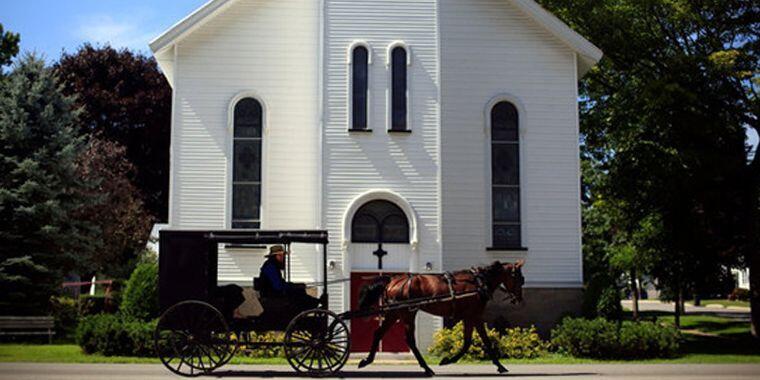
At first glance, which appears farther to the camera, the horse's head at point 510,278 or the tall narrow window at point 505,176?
the tall narrow window at point 505,176

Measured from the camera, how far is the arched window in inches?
906

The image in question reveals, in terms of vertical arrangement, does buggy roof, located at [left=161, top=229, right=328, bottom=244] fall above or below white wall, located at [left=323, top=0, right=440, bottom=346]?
below

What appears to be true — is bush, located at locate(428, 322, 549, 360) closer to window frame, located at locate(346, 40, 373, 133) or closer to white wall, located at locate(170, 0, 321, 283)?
white wall, located at locate(170, 0, 321, 283)

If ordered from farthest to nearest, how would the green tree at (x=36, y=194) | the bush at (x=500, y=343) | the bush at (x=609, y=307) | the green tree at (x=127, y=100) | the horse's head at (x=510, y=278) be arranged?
1. the green tree at (x=127, y=100)
2. the green tree at (x=36, y=194)
3. the bush at (x=609, y=307)
4. the bush at (x=500, y=343)
5. the horse's head at (x=510, y=278)

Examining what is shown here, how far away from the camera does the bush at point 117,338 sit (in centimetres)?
2048

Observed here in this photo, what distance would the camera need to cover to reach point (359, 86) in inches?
923

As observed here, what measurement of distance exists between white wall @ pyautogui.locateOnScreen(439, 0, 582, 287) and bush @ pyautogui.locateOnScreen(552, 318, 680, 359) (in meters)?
2.75

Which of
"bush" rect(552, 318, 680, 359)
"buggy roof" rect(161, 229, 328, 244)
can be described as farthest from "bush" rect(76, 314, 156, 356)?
"bush" rect(552, 318, 680, 359)

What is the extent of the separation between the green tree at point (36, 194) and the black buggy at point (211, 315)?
13.0 m

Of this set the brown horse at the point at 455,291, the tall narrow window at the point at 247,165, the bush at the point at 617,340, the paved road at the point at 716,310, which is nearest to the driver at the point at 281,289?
the brown horse at the point at 455,291

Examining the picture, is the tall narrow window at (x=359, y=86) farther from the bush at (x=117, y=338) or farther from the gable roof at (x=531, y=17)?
the bush at (x=117, y=338)

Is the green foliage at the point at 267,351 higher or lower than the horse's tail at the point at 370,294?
lower

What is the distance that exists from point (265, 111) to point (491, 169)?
6.77 meters

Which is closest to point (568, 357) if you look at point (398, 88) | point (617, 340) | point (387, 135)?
point (617, 340)
